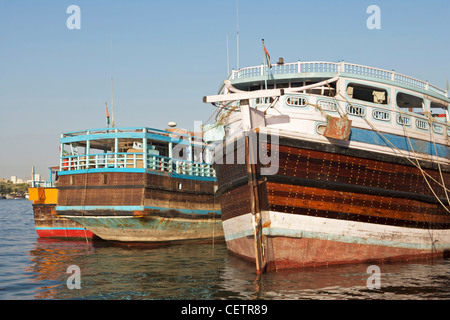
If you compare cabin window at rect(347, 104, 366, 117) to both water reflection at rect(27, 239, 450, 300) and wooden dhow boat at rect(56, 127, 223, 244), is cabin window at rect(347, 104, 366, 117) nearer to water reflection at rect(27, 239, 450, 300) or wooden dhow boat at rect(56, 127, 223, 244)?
water reflection at rect(27, 239, 450, 300)

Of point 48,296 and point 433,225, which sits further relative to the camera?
point 433,225

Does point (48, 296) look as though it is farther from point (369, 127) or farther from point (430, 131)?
point (430, 131)

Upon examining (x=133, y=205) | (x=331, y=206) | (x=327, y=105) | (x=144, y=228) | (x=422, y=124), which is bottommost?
(x=144, y=228)

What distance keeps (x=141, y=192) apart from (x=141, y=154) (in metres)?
1.56

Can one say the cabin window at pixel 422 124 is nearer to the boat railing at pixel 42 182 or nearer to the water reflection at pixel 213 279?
the water reflection at pixel 213 279

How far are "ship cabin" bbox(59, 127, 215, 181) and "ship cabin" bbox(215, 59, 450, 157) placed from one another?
Answer: 366 cm

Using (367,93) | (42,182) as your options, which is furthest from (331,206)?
(42,182)

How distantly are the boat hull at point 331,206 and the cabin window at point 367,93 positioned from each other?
2246 millimetres

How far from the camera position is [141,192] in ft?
54.0

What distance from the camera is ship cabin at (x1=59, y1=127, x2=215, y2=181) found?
17.1 meters

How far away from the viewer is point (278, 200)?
11172mm

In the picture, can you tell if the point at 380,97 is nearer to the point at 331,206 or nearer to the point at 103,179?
the point at 331,206

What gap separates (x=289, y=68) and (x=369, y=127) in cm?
301

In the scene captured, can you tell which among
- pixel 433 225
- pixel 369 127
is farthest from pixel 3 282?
pixel 433 225
